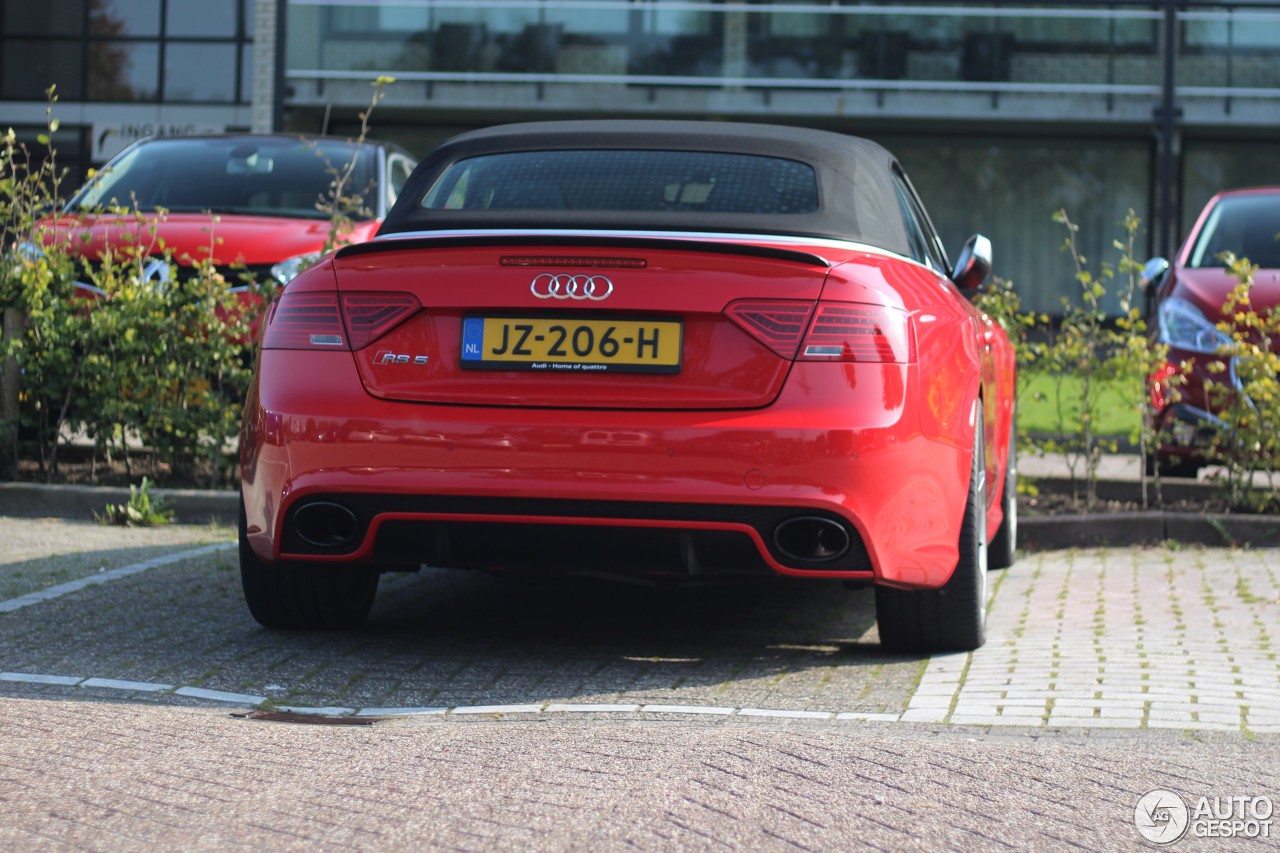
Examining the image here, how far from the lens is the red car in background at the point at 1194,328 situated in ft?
27.4

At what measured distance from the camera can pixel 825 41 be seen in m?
25.0

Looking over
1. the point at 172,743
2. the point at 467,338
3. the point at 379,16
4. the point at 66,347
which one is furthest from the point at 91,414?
the point at 379,16

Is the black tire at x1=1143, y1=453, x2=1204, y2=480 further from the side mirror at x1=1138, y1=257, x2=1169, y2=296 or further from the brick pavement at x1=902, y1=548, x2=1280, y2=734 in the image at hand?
the brick pavement at x1=902, y1=548, x2=1280, y2=734

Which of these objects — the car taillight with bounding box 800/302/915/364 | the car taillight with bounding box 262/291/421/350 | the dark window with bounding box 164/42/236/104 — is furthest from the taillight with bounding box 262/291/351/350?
the dark window with bounding box 164/42/236/104

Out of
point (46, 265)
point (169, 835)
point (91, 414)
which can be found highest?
point (46, 265)

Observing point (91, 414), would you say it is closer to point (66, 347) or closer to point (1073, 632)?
point (66, 347)

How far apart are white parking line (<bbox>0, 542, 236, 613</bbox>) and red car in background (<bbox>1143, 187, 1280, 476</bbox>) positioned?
425cm

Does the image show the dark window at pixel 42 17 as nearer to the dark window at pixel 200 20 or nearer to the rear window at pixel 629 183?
the dark window at pixel 200 20

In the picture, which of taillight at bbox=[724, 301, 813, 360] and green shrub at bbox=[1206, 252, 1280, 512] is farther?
green shrub at bbox=[1206, 252, 1280, 512]

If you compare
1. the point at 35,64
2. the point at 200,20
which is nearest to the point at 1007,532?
the point at 200,20

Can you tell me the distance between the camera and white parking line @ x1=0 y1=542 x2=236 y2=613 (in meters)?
5.60

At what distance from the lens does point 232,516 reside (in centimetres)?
773

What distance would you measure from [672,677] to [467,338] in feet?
3.49

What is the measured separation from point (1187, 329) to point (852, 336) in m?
4.78
